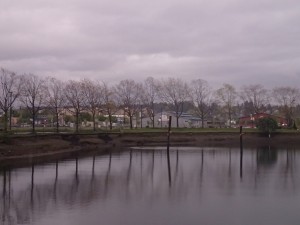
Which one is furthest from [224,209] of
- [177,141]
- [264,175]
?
[177,141]

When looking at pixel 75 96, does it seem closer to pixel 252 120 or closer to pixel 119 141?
pixel 119 141

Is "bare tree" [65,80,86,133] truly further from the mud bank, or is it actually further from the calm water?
the calm water

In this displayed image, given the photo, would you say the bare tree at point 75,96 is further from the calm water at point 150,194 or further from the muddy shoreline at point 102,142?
the calm water at point 150,194

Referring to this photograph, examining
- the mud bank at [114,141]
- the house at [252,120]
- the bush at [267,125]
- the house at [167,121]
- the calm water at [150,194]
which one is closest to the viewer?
the calm water at [150,194]

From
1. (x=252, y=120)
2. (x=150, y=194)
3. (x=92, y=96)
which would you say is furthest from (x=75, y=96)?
(x=150, y=194)

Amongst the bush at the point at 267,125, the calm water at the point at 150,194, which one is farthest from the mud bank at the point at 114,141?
the calm water at the point at 150,194

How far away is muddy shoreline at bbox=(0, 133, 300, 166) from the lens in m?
52.8

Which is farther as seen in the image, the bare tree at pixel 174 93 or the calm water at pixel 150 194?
the bare tree at pixel 174 93

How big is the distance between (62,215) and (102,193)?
268 inches

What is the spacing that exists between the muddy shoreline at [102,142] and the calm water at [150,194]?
7.98 meters

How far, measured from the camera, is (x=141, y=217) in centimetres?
2289

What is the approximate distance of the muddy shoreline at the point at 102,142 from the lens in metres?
52.8

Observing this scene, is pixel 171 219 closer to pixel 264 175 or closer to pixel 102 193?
pixel 102 193

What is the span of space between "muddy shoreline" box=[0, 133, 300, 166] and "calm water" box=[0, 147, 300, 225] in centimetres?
798
